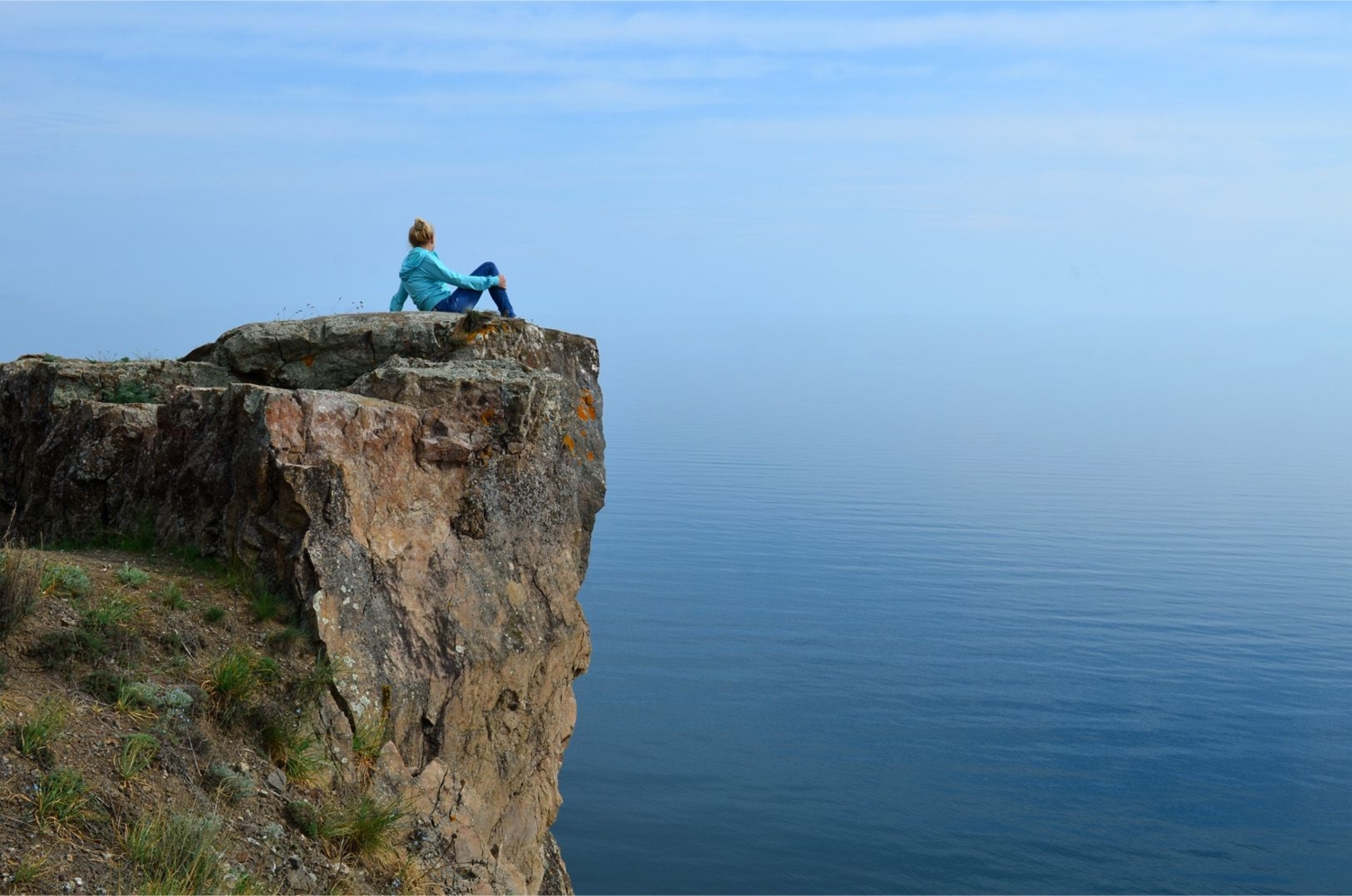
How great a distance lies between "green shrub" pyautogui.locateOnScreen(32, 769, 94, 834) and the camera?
20.1 ft

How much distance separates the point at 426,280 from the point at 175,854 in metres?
7.84

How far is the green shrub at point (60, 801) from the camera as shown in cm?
611

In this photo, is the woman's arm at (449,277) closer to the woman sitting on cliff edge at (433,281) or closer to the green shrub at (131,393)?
the woman sitting on cliff edge at (433,281)

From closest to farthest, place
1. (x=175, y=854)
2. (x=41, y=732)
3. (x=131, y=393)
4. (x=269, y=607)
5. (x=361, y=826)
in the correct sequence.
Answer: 1. (x=175, y=854)
2. (x=41, y=732)
3. (x=361, y=826)
4. (x=269, y=607)
5. (x=131, y=393)

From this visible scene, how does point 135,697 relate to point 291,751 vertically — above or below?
above

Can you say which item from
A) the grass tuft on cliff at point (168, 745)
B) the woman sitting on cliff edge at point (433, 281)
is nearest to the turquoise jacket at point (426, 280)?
the woman sitting on cliff edge at point (433, 281)

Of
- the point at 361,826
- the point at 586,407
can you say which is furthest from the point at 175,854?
the point at 586,407

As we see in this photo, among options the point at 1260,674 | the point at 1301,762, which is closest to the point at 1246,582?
the point at 1260,674

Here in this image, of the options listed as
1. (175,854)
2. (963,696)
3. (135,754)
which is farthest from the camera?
(963,696)

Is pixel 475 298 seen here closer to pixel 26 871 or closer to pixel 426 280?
pixel 426 280

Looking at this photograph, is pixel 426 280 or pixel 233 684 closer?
pixel 233 684

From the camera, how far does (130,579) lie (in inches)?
334

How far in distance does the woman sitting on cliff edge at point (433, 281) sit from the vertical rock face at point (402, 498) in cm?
92

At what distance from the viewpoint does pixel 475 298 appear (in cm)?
1326
